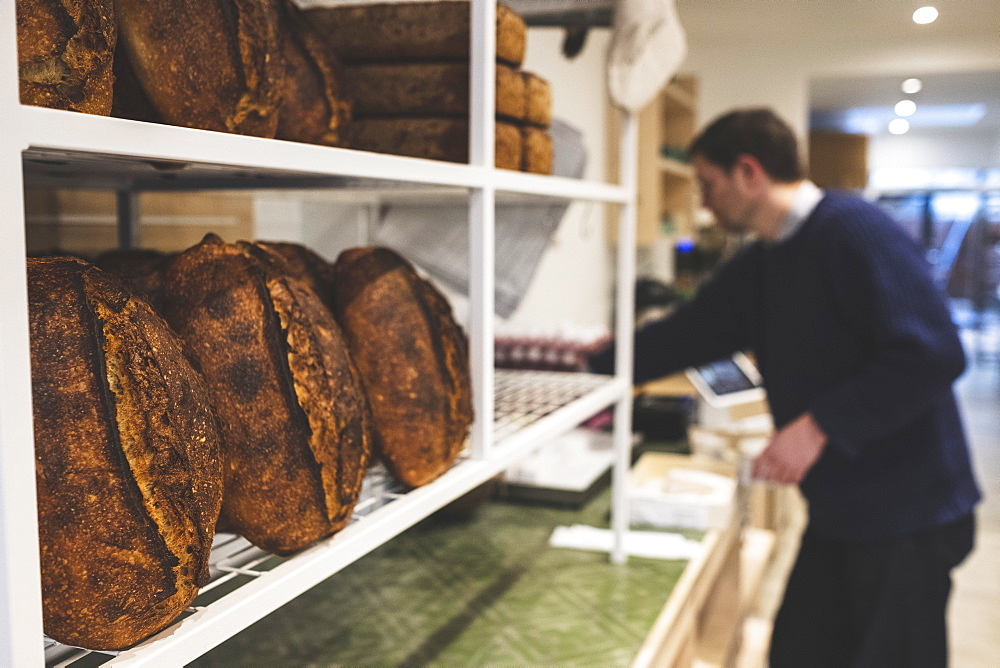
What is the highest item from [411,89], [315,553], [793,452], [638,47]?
[638,47]

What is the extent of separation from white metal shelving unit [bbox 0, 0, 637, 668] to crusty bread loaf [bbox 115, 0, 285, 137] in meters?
0.05

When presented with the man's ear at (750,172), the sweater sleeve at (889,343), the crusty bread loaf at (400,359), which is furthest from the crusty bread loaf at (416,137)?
the man's ear at (750,172)

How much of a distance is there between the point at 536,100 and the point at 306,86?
47 cm

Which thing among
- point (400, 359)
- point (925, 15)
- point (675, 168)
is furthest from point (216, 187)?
point (925, 15)

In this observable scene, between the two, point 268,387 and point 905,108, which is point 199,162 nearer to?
point 268,387

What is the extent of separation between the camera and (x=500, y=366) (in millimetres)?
2422

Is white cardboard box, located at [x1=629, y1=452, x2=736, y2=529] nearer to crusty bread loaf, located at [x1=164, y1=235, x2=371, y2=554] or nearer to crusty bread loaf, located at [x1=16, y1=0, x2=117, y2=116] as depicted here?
crusty bread loaf, located at [x1=164, y1=235, x2=371, y2=554]

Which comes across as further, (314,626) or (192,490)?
(314,626)

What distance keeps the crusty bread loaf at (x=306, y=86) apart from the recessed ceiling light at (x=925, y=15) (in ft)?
13.3

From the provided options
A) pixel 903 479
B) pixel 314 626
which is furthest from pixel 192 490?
pixel 903 479

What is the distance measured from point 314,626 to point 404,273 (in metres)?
0.72

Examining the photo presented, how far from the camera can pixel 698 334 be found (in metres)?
2.31

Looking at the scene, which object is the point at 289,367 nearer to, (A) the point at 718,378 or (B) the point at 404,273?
(B) the point at 404,273

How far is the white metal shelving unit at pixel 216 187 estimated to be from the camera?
48cm
